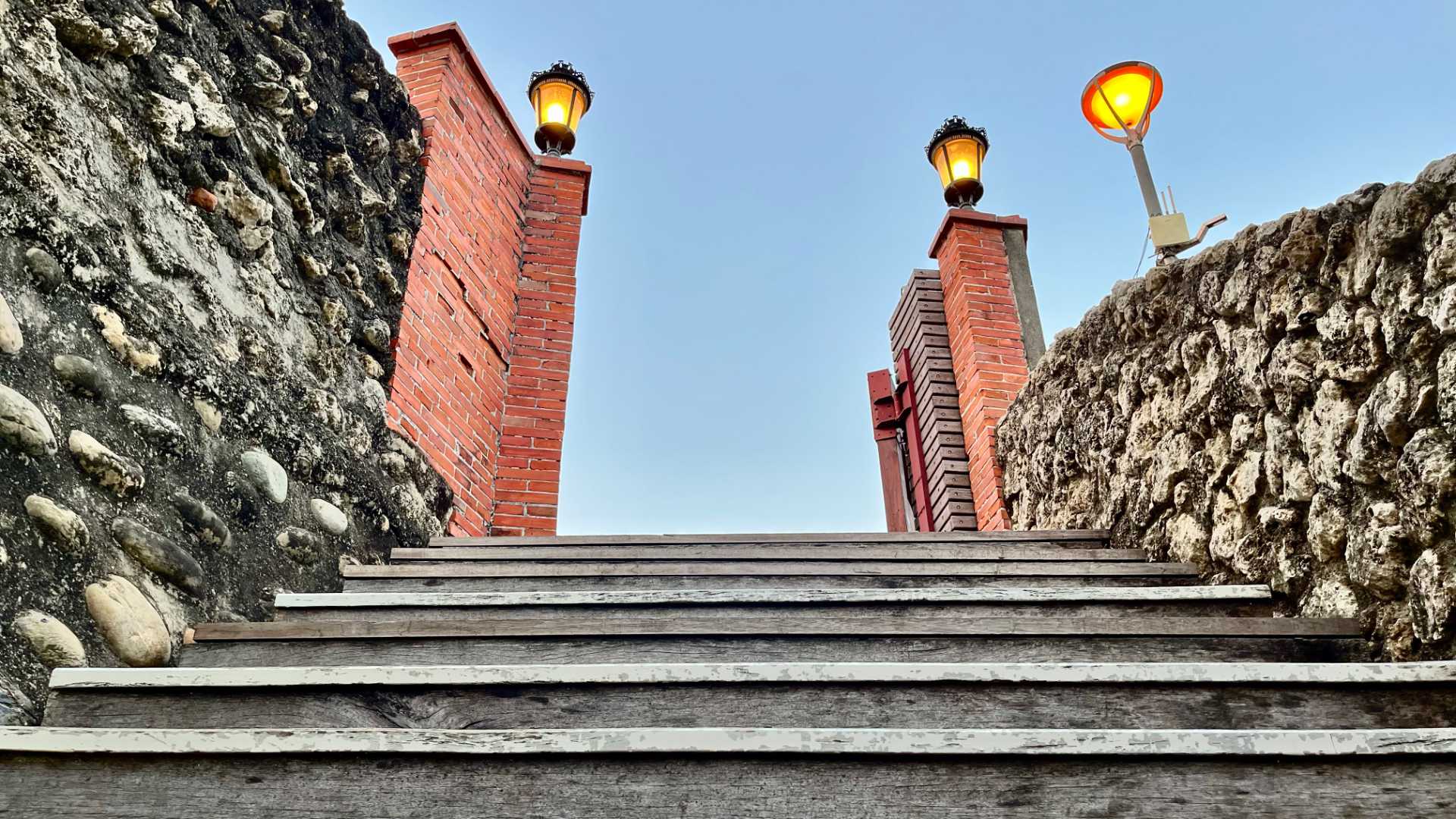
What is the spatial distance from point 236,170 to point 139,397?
2.66 ft

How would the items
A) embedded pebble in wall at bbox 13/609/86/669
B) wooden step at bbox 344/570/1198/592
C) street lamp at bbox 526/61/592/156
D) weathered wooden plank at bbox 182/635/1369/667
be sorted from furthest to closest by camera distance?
1. street lamp at bbox 526/61/592/156
2. wooden step at bbox 344/570/1198/592
3. weathered wooden plank at bbox 182/635/1369/667
4. embedded pebble in wall at bbox 13/609/86/669

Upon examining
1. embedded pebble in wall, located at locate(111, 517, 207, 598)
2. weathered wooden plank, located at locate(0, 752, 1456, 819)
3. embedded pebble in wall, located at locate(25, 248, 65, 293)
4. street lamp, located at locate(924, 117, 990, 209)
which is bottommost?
weathered wooden plank, located at locate(0, 752, 1456, 819)

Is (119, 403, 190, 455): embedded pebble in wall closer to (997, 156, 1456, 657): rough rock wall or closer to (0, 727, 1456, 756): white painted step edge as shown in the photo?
(0, 727, 1456, 756): white painted step edge

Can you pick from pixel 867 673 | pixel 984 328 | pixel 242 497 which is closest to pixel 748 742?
pixel 867 673

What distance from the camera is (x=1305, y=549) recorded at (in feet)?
6.02

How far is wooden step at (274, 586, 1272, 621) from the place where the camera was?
1.88m

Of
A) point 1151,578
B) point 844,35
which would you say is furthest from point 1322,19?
point 1151,578

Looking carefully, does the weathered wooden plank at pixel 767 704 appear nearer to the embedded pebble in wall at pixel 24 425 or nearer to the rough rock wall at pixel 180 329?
the rough rock wall at pixel 180 329

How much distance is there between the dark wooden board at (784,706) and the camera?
1356mm

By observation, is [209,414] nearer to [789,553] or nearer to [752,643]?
[752,643]

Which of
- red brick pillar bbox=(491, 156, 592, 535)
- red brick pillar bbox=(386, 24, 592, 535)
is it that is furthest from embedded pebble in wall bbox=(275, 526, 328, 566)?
red brick pillar bbox=(491, 156, 592, 535)

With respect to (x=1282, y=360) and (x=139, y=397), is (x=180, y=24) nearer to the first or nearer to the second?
(x=139, y=397)

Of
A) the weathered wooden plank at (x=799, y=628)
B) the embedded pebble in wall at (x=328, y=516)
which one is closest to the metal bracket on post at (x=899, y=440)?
the weathered wooden plank at (x=799, y=628)

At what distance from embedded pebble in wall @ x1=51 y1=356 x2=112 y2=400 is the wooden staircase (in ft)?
1.56
